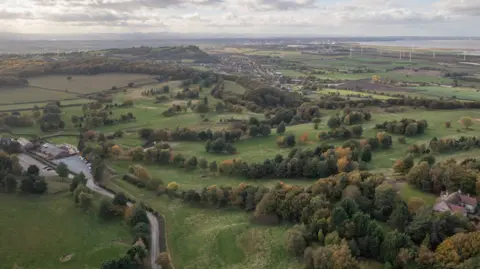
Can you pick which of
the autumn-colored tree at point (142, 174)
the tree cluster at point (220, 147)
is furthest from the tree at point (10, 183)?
the tree cluster at point (220, 147)

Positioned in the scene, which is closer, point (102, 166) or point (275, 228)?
point (275, 228)

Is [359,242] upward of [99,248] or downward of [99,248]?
upward

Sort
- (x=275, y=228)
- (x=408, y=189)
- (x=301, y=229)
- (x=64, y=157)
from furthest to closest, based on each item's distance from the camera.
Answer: (x=64, y=157), (x=408, y=189), (x=275, y=228), (x=301, y=229)

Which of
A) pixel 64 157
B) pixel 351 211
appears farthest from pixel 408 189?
pixel 64 157

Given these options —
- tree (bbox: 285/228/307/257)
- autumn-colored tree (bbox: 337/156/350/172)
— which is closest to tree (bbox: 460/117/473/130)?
autumn-colored tree (bbox: 337/156/350/172)

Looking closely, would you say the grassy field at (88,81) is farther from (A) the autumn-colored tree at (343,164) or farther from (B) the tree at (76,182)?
(A) the autumn-colored tree at (343,164)

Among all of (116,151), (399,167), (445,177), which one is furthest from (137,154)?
(445,177)

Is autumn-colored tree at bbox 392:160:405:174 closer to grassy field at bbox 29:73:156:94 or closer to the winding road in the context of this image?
the winding road

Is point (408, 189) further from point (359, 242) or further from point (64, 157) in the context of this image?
point (64, 157)
